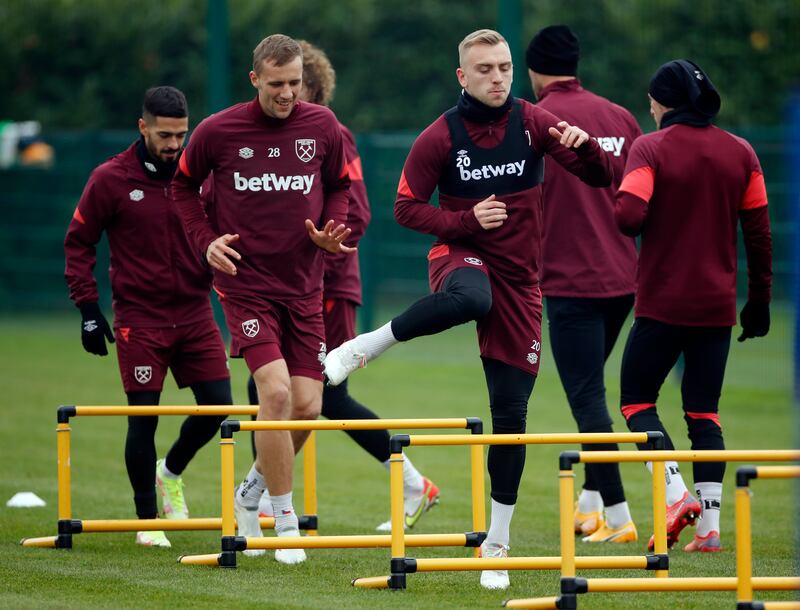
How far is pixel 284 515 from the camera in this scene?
23.6 feet

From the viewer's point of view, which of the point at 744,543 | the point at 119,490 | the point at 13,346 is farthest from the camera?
the point at 13,346

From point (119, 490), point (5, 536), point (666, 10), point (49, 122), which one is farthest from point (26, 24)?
point (5, 536)

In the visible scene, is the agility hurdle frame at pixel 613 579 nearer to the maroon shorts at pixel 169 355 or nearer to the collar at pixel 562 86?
the maroon shorts at pixel 169 355

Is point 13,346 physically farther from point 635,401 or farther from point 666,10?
point 635,401

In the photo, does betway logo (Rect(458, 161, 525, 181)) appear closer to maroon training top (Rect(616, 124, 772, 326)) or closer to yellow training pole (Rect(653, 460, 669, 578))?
maroon training top (Rect(616, 124, 772, 326))

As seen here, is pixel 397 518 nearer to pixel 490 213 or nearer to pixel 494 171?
pixel 490 213

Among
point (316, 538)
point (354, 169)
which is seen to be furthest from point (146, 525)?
point (354, 169)

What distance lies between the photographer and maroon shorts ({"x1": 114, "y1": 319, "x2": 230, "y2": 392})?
784 centimetres

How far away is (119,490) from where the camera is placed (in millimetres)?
9805

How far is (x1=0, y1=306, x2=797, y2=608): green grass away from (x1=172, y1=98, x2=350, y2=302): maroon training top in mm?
1391

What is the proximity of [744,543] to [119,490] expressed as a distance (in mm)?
5302

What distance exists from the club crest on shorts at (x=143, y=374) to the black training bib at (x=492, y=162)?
6.82 feet

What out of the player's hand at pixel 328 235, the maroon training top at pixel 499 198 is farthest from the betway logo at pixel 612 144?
the player's hand at pixel 328 235

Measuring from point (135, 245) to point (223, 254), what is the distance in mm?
1060
